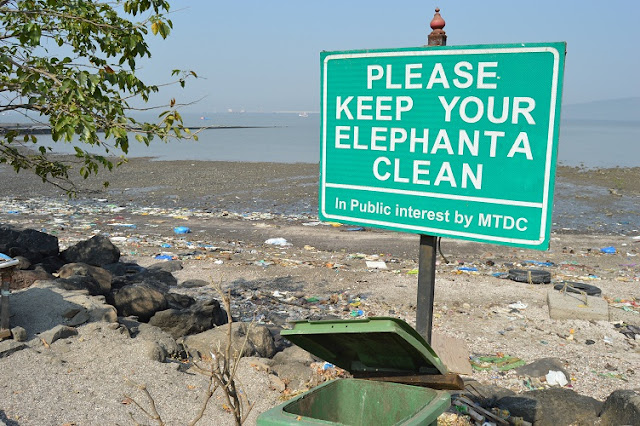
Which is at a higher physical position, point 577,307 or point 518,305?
point 577,307

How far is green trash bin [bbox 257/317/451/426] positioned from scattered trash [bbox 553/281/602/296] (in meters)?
5.81

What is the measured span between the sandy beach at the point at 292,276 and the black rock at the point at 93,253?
1.09 m

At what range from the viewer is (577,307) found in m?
7.18

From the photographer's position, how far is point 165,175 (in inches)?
984

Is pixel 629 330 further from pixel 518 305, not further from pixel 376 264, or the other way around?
pixel 376 264

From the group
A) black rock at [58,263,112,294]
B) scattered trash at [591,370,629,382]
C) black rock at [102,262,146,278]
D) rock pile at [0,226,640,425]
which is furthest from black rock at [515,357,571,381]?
black rock at [102,262,146,278]

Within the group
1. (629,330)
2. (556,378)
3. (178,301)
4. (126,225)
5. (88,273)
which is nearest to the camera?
(556,378)

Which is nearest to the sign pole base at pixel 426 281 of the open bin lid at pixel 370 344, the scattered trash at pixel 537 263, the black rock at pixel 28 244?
the open bin lid at pixel 370 344

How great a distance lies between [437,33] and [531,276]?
22.0ft

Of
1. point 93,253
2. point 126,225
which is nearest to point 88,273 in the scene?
point 93,253

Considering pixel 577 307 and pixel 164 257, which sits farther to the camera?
pixel 164 257

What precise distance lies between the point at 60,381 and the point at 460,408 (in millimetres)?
A: 3032

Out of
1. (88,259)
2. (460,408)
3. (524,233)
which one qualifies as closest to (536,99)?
(524,233)

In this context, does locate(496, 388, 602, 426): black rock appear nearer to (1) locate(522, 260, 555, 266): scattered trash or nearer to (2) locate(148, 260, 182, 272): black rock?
(1) locate(522, 260, 555, 266): scattered trash
